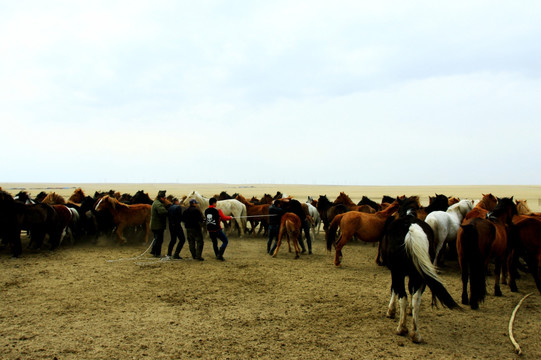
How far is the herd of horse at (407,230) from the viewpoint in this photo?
497 centimetres

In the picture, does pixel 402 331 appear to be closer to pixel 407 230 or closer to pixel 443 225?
pixel 407 230

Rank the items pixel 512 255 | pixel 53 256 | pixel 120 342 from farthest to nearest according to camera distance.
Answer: pixel 53 256, pixel 512 255, pixel 120 342

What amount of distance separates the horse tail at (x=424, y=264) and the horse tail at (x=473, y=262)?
191cm

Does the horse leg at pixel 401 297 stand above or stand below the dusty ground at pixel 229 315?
above

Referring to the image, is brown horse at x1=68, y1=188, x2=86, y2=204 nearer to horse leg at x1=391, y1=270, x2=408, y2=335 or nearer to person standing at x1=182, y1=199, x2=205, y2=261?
person standing at x1=182, y1=199, x2=205, y2=261

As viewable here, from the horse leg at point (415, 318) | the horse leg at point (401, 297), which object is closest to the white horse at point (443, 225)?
the horse leg at point (401, 297)

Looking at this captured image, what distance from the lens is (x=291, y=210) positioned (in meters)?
11.5

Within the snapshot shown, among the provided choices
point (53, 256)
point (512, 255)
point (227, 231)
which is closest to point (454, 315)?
point (512, 255)

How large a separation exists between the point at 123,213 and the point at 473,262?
10961 mm

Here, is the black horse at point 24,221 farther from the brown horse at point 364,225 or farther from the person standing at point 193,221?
the brown horse at point 364,225

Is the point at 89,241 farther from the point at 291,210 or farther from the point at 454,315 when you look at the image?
the point at 454,315

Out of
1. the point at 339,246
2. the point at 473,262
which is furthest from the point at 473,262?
the point at 339,246

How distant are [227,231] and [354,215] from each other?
8.35m

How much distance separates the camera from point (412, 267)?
4797 mm
